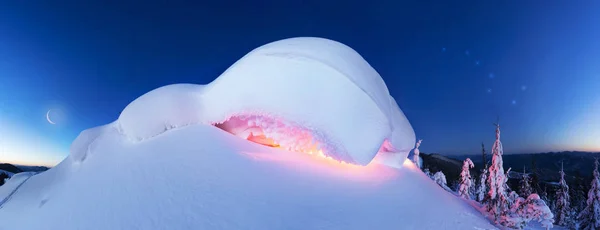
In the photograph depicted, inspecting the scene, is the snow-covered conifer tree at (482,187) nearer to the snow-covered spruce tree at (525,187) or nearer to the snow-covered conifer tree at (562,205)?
the snow-covered spruce tree at (525,187)

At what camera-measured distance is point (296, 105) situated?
11.6ft

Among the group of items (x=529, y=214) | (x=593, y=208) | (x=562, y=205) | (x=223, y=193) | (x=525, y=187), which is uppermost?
(x=223, y=193)

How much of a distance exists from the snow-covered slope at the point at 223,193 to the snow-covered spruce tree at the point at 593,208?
97.5 ft

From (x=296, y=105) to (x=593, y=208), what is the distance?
3292cm

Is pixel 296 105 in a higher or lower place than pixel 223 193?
higher

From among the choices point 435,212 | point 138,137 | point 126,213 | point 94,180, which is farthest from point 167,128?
point 435,212

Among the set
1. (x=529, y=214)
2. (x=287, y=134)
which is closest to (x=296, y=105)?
(x=287, y=134)

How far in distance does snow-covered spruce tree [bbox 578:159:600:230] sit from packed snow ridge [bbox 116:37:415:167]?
100 ft

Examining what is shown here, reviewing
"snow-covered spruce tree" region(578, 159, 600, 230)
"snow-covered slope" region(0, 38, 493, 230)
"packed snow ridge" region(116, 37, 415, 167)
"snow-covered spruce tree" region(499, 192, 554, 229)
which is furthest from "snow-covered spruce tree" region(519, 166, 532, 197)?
"packed snow ridge" region(116, 37, 415, 167)

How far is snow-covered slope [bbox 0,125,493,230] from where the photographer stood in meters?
2.65

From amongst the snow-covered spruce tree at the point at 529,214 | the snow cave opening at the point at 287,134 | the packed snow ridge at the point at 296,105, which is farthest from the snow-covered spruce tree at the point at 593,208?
the snow cave opening at the point at 287,134

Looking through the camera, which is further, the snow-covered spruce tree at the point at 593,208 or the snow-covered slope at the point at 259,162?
the snow-covered spruce tree at the point at 593,208

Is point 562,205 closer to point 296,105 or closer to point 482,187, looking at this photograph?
point 482,187

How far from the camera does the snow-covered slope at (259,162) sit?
276 centimetres
